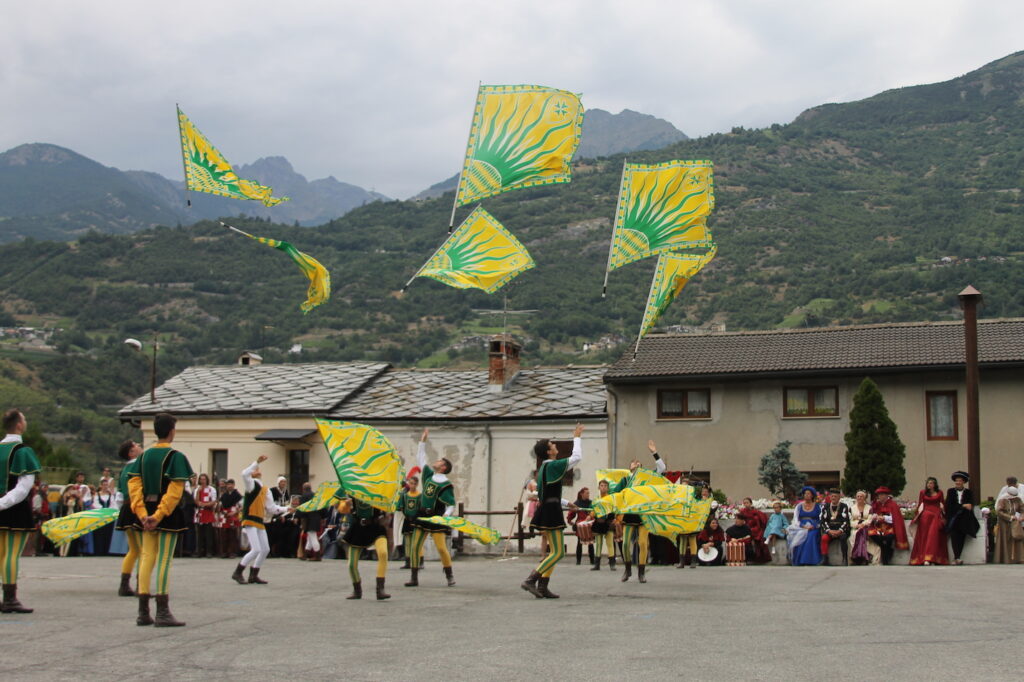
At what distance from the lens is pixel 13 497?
11.0 meters

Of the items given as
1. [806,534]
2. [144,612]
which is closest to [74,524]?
[144,612]

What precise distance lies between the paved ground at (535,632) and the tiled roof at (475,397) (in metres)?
14.8

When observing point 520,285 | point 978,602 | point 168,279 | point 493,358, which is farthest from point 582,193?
point 978,602

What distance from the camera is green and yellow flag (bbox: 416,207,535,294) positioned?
16.2 m

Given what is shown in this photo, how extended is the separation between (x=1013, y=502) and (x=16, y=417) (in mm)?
16350

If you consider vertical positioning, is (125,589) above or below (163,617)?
below

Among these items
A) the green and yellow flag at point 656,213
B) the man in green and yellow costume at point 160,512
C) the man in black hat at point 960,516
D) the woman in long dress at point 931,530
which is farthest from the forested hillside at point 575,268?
the man in green and yellow costume at point 160,512

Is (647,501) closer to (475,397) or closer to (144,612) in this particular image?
(144,612)

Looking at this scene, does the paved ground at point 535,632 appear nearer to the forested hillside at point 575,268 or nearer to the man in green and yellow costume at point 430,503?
the man in green and yellow costume at point 430,503

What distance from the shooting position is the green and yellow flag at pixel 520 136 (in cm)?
1617

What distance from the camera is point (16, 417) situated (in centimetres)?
1109

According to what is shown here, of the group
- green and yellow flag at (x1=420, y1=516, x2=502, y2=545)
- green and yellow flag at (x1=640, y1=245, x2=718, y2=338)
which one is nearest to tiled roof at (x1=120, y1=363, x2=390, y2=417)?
green and yellow flag at (x1=640, y1=245, x2=718, y2=338)

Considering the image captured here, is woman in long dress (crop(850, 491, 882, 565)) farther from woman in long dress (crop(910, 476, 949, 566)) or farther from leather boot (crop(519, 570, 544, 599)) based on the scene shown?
leather boot (crop(519, 570, 544, 599))

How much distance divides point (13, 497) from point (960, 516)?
1564 cm
